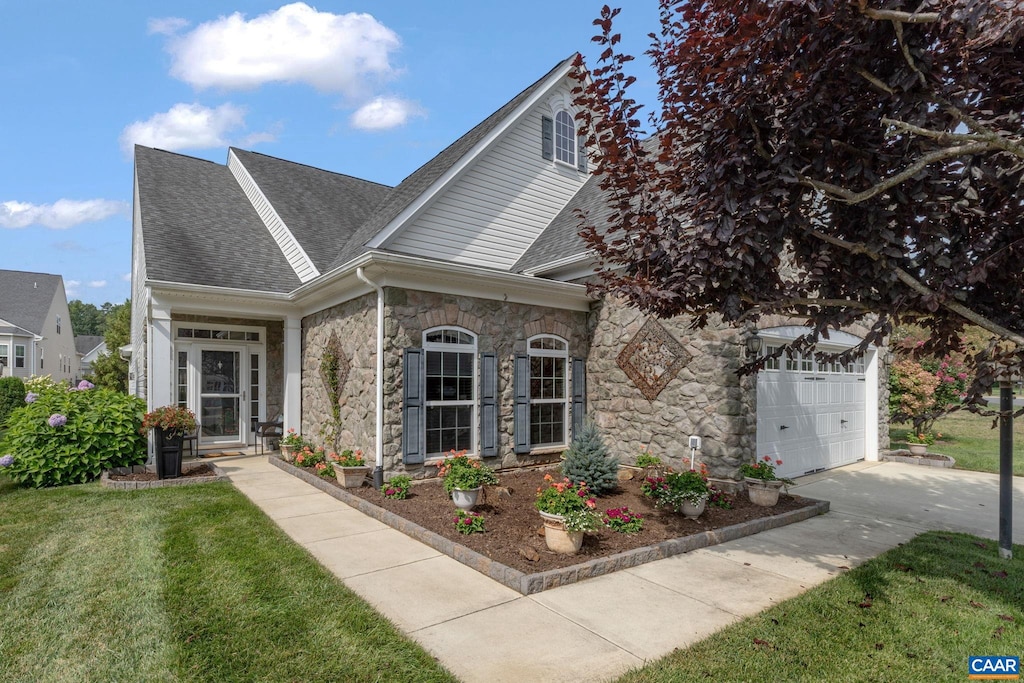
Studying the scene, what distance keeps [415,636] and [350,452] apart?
4.71 m

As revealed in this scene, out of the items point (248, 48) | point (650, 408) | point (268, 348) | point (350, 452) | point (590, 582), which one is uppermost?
point (248, 48)

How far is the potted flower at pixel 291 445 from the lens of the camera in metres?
9.66

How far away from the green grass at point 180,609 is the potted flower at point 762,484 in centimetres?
523

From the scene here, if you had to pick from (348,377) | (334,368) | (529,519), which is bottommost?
(529,519)

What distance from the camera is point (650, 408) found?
8320mm

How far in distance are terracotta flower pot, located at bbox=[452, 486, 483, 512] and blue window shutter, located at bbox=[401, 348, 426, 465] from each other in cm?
151

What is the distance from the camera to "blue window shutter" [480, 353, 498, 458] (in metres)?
8.22

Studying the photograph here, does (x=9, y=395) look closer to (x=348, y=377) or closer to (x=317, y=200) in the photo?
(x=317, y=200)

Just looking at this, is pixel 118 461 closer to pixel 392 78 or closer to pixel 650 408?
pixel 650 408

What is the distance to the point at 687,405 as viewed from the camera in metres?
7.76

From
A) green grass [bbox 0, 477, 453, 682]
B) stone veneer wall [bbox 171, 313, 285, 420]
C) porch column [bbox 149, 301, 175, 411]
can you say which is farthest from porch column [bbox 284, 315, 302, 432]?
green grass [bbox 0, 477, 453, 682]

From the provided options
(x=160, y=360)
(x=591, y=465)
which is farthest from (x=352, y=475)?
(x=160, y=360)

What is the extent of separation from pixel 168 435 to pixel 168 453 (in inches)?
11.2

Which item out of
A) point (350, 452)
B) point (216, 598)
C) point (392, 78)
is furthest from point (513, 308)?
point (392, 78)
